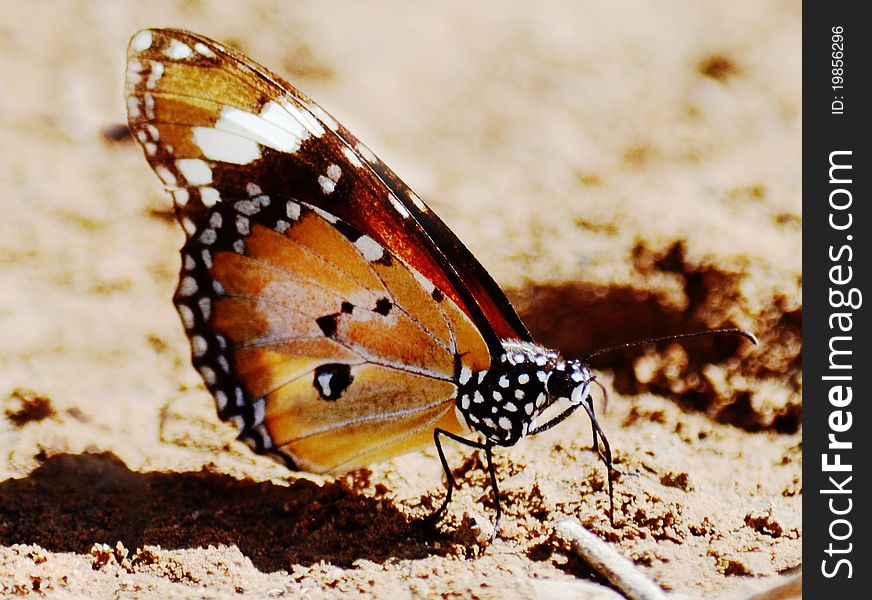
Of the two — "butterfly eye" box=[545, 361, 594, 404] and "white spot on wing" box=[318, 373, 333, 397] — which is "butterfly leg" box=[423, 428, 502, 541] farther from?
"white spot on wing" box=[318, 373, 333, 397]

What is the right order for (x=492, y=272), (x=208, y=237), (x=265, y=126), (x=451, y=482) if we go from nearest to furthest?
(x=451, y=482)
(x=265, y=126)
(x=208, y=237)
(x=492, y=272)

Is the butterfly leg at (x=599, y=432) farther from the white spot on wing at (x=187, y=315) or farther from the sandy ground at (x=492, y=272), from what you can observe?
the white spot on wing at (x=187, y=315)

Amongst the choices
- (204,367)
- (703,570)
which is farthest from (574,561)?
(204,367)

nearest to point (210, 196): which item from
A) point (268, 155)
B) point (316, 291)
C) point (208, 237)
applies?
point (208, 237)

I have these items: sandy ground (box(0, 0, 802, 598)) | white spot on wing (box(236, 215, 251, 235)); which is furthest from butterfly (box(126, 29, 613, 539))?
sandy ground (box(0, 0, 802, 598))

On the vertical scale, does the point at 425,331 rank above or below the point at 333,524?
above

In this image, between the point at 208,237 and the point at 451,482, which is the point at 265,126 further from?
the point at 451,482
